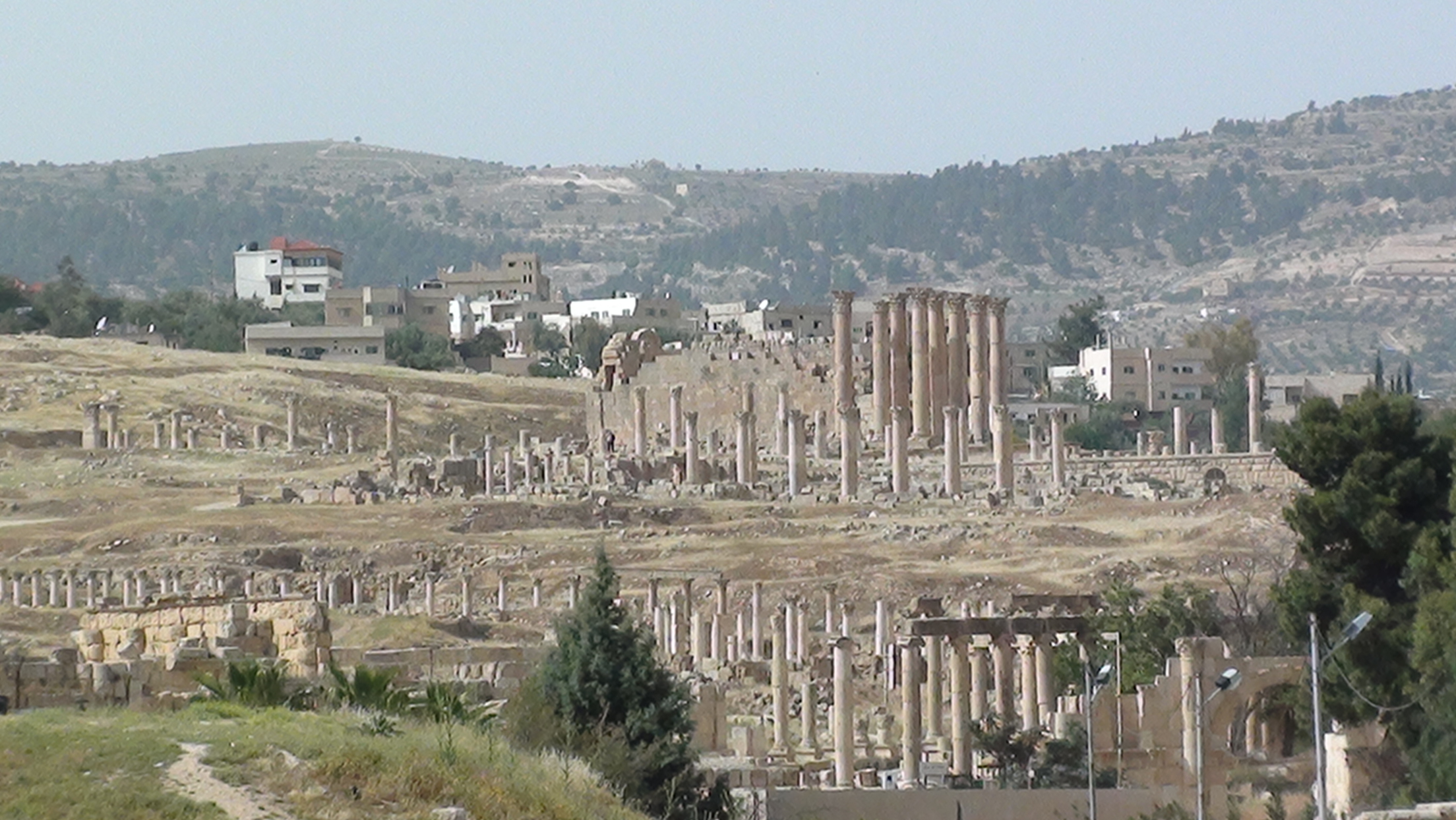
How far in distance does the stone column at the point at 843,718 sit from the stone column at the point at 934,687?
8.34ft

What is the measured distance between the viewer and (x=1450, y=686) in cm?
3344

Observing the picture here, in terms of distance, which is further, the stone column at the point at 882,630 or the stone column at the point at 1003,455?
the stone column at the point at 1003,455

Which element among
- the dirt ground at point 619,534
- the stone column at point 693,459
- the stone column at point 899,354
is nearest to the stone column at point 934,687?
the dirt ground at point 619,534

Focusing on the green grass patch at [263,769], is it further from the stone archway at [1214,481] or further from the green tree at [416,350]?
the green tree at [416,350]

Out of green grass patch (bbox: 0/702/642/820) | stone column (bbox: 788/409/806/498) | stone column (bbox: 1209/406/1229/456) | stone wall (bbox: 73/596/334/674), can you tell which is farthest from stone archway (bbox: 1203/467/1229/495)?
green grass patch (bbox: 0/702/642/820)

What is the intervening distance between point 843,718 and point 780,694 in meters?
5.29

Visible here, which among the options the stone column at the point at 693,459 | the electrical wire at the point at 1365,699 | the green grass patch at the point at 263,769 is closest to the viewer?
the green grass patch at the point at 263,769

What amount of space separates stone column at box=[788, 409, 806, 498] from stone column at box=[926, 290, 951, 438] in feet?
44.6

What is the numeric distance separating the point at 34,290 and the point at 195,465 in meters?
62.4

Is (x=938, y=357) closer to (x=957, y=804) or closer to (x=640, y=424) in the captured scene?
(x=640, y=424)

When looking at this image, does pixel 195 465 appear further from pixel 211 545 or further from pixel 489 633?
pixel 489 633

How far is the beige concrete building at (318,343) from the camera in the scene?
131500 mm

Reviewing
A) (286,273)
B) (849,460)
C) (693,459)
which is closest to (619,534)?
(849,460)

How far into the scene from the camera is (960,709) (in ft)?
134
